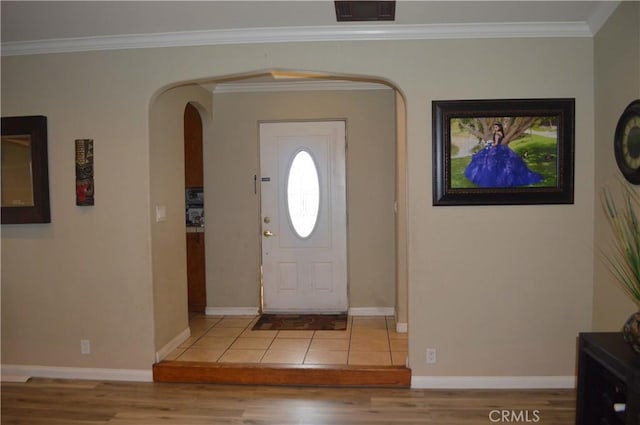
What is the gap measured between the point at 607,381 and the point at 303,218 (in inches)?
120

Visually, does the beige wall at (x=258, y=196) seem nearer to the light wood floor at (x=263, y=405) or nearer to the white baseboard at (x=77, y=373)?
the white baseboard at (x=77, y=373)

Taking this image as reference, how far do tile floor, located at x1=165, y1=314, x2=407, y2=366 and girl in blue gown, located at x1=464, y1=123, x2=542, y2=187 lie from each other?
1.49 metres

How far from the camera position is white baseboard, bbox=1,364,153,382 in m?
3.17

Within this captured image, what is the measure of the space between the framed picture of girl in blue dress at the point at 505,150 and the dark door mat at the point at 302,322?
74.6 inches

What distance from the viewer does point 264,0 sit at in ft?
8.20

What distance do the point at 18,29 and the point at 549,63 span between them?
366cm

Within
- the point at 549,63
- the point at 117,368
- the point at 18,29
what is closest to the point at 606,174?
the point at 549,63

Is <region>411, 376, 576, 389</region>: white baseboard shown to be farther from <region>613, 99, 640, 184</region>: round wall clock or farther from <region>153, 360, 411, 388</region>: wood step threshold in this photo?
<region>613, 99, 640, 184</region>: round wall clock

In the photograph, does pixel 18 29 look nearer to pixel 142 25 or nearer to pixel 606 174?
Answer: pixel 142 25

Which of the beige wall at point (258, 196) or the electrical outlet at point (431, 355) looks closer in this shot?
the electrical outlet at point (431, 355)

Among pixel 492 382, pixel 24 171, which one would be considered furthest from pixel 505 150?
pixel 24 171

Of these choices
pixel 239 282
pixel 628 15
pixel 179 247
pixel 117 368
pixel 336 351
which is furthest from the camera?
pixel 239 282

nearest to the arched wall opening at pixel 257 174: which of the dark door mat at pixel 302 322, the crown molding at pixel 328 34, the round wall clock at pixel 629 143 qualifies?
the dark door mat at pixel 302 322

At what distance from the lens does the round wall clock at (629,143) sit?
2.29m
